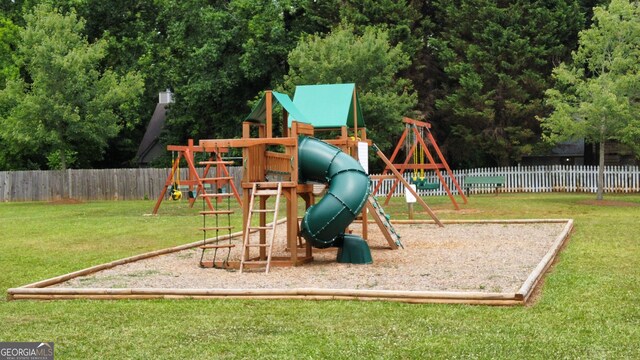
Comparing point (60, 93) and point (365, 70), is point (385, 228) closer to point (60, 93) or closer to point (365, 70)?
point (365, 70)

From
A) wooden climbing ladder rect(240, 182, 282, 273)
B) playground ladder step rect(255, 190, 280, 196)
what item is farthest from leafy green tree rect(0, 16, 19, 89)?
playground ladder step rect(255, 190, 280, 196)

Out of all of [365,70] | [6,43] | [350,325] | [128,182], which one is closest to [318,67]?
[365,70]

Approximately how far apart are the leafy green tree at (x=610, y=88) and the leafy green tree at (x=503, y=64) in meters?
9.83

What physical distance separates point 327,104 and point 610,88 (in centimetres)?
1514

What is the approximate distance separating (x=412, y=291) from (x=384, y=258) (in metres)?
4.93

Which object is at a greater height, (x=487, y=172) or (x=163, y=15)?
(x=163, y=15)

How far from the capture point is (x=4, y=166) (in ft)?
169

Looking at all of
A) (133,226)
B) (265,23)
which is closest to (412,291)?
(133,226)

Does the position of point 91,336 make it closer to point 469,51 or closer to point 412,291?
point 412,291

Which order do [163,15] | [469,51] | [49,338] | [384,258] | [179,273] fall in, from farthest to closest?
[163,15]
[469,51]
[384,258]
[179,273]
[49,338]

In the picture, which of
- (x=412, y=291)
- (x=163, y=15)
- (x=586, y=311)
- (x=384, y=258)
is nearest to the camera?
(x=586, y=311)

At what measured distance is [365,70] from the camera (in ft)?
128

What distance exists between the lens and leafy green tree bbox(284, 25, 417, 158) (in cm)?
3797

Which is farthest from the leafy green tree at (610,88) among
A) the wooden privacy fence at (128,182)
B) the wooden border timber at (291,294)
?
the wooden border timber at (291,294)
